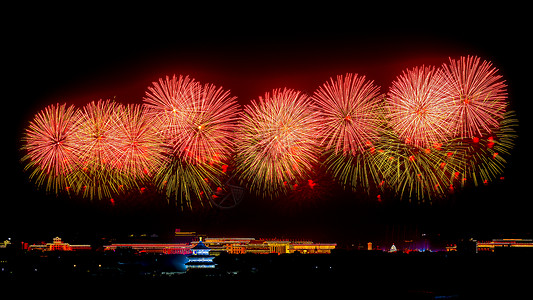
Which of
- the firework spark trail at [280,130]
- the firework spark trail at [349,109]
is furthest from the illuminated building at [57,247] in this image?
the firework spark trail at [349,109]

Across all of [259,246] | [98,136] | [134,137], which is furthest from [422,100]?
[259,246]

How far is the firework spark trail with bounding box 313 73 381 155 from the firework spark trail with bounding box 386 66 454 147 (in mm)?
1006

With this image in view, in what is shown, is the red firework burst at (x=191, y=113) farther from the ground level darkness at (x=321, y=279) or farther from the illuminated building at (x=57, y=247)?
the illuminated building at (x=57, y=247)

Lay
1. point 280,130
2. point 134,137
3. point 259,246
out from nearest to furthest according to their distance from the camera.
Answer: point 280,130 < point 134,137 < point 259,246

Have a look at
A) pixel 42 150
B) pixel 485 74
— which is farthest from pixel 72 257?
pixel 485 74

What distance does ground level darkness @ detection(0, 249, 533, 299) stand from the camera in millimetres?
20375

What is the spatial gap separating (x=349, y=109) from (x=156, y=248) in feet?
146

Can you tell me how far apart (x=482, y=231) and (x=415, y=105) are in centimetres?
3036

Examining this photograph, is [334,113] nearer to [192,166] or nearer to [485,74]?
[485,74]

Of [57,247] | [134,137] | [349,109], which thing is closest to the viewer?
[349,109]

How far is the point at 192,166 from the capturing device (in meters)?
27.1

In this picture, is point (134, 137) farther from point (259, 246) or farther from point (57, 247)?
point (259, 246)

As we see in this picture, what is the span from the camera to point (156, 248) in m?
60.8

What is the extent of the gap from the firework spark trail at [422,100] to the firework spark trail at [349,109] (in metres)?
1.01
